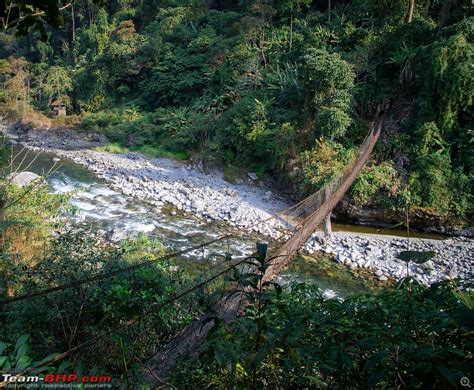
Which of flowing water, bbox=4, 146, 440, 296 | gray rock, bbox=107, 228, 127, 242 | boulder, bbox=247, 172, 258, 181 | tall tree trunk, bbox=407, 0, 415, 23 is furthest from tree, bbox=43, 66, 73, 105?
tall tree trunk, bbox=407, 0, 415, 23

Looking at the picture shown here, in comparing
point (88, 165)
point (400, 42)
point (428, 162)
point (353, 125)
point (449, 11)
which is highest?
point (449, 11)

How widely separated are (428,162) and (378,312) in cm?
632

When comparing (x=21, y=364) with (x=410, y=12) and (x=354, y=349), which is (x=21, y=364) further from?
(x=410, y=12)

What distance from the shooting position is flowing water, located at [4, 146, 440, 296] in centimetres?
472

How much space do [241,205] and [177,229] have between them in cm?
160

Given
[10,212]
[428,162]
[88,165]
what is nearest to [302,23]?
[428,162]

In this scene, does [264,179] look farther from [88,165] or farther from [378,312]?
[378,312]

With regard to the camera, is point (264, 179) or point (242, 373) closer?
point (242, 373)

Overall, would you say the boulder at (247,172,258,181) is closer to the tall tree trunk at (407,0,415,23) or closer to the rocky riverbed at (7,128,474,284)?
the rocky riverbed at (7,128,474,284)

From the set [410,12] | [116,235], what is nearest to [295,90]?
[410,12]

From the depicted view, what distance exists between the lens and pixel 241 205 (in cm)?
718

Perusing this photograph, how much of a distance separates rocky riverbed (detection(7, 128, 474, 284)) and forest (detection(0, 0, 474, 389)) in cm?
56

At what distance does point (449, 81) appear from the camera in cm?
618

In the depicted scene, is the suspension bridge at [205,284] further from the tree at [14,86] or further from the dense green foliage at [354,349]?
the tree at [14,86]
